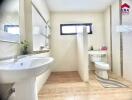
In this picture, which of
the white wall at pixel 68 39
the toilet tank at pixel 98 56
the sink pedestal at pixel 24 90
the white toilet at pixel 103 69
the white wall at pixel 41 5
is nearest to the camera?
the sink pedestal at pixel 24 90

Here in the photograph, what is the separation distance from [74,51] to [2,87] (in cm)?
409

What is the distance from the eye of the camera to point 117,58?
4543 millimetres

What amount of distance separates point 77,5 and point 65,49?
1681mm

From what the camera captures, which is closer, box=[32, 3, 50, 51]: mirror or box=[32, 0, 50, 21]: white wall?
box=[32, 3, 50, 51]: mirror

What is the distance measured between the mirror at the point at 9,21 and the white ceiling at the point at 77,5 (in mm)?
2188

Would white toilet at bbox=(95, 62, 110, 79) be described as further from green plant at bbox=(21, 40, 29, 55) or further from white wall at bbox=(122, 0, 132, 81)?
green plant at bbox=(21, 40, 29, 55)

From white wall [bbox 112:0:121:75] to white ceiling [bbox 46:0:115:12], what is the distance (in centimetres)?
29

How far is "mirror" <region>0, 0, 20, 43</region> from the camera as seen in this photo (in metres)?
1.90

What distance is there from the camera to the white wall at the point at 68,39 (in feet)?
18.6

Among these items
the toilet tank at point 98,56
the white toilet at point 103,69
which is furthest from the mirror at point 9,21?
the toilet tank at point 98,56

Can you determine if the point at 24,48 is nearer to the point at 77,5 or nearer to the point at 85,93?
the point at 85,93

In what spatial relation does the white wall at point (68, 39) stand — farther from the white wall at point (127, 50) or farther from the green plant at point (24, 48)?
the green plant at point (24, 48)

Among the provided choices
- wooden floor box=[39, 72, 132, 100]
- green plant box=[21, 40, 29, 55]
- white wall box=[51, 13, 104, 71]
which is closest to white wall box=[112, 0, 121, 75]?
white wall box=[51, 13, 104, 71]

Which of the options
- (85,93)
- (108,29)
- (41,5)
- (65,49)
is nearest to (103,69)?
(85,93)
